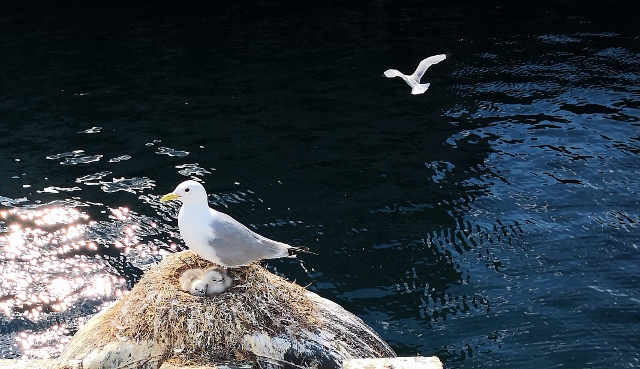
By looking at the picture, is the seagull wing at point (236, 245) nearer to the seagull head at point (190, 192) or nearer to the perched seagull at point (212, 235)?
the perched seagull at point (212, 235)

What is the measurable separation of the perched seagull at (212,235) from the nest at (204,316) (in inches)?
10.2

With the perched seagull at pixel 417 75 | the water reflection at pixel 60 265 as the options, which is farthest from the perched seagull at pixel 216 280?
the perched seagull at pixel 417 75

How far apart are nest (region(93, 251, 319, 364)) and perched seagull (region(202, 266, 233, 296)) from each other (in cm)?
9

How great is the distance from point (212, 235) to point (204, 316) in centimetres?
104

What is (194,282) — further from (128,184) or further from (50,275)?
(128,184)

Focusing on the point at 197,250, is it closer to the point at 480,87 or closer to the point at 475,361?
the point at 475,361

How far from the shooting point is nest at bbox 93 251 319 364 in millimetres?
8172

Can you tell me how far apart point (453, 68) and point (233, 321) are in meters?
13.6

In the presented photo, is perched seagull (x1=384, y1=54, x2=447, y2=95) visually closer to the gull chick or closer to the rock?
the rock

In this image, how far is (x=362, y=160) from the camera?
16078 millimetres

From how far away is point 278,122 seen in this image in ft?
58.2

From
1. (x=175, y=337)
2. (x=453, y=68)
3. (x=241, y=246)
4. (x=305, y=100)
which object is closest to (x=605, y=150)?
(x=453, y=68)

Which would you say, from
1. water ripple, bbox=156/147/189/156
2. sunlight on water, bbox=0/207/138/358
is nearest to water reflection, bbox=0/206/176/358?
sunlight on water, bbox=0/207/138/358

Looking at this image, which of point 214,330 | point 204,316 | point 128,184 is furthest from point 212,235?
point 128,184
